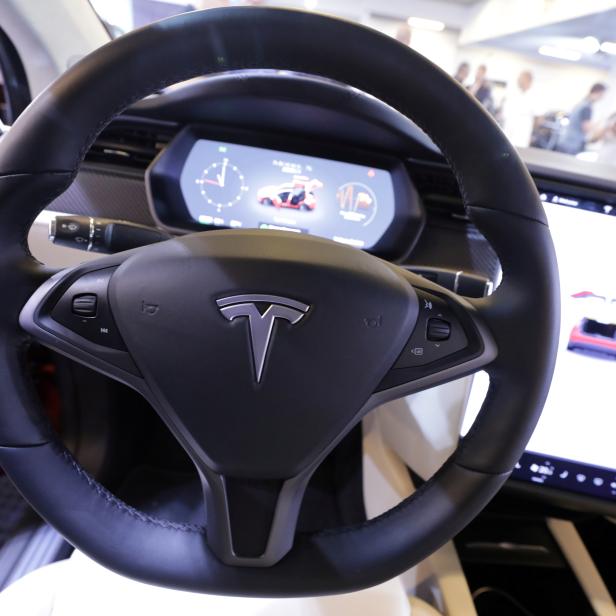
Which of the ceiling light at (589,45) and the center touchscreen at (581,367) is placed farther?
the ceiling light at (589,45)

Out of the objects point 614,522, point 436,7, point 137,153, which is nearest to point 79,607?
point 137,153

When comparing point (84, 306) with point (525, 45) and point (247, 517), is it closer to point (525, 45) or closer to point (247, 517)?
point (247, 517)

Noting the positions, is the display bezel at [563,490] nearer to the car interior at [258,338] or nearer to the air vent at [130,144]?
the car interior at [258,338]

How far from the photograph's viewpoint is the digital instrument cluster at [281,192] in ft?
2.55

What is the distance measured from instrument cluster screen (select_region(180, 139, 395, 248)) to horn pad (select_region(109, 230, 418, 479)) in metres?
0.37

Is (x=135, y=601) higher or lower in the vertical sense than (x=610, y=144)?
Result: lower

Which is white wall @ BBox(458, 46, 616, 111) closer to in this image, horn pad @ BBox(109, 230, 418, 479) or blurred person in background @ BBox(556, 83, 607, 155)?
blurred person in background @ BBox(556, 83, 607, 155)

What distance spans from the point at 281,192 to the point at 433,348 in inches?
17.4

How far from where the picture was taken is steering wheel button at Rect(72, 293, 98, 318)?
16.6 inches

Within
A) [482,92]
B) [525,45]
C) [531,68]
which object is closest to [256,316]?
[482,92]

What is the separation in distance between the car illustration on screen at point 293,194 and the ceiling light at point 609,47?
7.77 m

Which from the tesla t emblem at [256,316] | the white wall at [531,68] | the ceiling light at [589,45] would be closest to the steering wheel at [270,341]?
the tesla t emblem at [256,316]

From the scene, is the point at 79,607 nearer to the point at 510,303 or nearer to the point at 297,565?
the point at 297,565

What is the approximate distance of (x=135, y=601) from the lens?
1.86 ft
